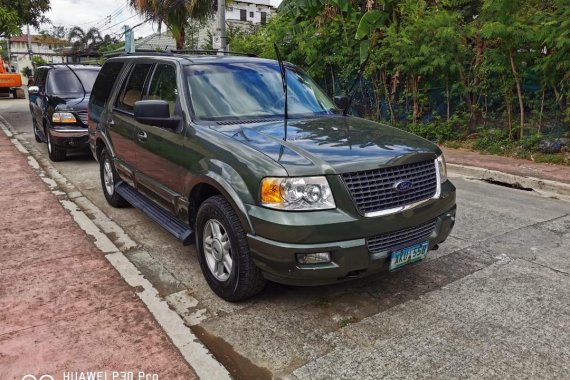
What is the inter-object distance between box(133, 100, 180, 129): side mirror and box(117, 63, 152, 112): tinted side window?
1.12 meters

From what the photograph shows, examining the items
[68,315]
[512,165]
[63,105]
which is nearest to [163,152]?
[68,315]

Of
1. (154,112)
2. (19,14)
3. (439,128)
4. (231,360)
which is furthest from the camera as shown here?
(19,14)

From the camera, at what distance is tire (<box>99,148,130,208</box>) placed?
5.84 m

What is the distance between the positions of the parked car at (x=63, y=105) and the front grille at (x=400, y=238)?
7251mm

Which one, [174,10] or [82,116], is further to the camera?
[174,10]

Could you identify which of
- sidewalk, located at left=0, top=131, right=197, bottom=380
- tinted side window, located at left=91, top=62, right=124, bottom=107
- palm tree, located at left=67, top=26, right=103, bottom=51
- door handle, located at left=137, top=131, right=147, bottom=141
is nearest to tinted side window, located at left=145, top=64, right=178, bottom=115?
door handle, located at left=137, top=131, right=147, bottom=141

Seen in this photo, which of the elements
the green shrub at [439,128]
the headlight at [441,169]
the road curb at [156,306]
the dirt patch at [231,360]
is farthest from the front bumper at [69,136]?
the green shrub at [439,128]

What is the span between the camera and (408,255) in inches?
131

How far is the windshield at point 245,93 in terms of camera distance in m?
4.08

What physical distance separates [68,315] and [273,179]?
183cm

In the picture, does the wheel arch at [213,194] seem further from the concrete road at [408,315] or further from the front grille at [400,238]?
the front grille at [400,238]

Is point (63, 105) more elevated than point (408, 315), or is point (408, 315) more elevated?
point (63, 105)

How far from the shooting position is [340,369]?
278 centimetres

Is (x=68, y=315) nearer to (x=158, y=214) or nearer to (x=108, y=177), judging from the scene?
(x=158, y=214)
